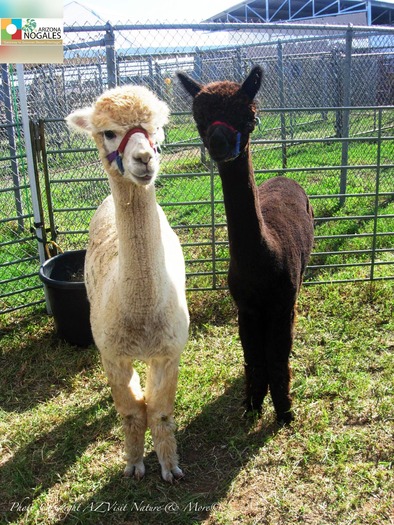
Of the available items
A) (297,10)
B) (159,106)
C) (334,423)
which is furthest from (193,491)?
(297,10)

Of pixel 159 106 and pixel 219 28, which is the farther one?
pixel 219 28

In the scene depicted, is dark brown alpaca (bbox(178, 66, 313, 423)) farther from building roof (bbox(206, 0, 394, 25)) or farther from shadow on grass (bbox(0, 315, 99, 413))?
building roof (bbox(206, 0, 394, 25))

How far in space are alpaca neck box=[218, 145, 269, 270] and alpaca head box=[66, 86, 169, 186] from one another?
45cm

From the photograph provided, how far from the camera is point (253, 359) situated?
3.19m

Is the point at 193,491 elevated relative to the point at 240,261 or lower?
lower

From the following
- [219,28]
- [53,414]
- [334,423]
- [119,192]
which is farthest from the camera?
[219,28]

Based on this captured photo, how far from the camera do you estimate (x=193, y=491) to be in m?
2.80

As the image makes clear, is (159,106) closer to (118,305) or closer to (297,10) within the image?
(118,305)

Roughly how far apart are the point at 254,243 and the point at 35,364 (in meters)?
2.32

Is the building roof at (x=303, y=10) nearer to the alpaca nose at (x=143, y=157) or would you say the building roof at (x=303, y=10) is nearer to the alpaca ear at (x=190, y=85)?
the alpaca ear at (x=190, y=85)

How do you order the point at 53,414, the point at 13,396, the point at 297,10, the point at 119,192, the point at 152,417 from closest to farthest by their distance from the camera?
the point at 119,192 < the point at 152,417 < the point at 53,414 < the point at 13,396 < the point at 297,10

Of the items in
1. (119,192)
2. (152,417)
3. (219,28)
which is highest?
(219,28)

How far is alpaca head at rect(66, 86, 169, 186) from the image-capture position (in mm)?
2266

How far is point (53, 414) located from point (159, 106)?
2264 mm
